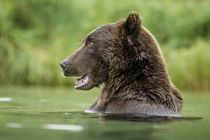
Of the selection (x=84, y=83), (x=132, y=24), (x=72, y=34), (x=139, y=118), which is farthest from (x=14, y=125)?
(x=72, y=34)

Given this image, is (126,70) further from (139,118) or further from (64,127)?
(64,127)

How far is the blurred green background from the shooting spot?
15962 mm

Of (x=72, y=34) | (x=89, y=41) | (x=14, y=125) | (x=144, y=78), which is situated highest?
(x=72, y=34)

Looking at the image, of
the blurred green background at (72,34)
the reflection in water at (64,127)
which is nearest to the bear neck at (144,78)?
the reflection in water at (64,127)

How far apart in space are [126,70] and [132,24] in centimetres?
63

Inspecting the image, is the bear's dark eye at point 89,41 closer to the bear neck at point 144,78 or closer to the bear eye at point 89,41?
the bear eye at point 89,41

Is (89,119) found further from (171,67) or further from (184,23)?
(184,23)

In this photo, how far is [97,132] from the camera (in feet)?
15.1

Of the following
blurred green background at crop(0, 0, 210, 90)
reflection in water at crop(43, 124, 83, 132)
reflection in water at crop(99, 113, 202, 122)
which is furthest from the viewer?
blurred green background at crop(0, 0, 210, 90)

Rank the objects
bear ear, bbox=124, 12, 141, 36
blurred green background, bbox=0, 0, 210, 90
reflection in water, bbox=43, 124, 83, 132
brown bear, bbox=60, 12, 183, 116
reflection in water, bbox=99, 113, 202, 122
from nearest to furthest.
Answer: reflection in water, bbox=43, 124, 83, 132
reflection in water, bbox=99, 113, 202, 122
brown bear, bbox=60, 12, 183, 116
bear ear, bbox=124, 12, 141, 36
blurred green background, bbox=0, 0, 210, 90

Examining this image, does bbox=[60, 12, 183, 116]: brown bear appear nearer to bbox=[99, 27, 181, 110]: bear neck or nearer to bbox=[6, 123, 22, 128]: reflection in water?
bbox=[99, 27, 181, 110]: bear neck

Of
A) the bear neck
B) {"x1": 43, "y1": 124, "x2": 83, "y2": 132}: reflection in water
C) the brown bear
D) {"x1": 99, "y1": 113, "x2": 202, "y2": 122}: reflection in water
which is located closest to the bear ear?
the brown bear

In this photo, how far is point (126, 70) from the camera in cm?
643

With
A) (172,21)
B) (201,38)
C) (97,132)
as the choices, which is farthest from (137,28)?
(172,21)
